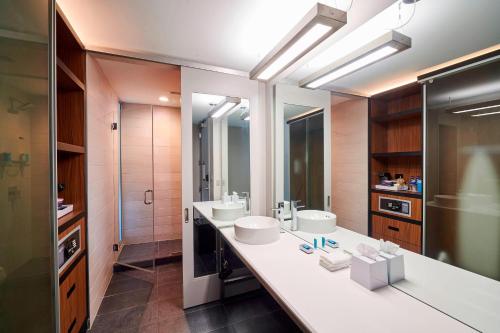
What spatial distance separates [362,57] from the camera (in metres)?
1.15

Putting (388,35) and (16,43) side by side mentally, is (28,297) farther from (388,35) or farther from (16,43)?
(388,35)

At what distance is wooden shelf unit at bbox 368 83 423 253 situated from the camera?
88cm

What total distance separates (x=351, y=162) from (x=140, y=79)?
7.54 feet

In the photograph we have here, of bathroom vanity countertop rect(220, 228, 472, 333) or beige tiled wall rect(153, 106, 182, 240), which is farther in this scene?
beige tiled wall rect(153, 106, 182, 240)

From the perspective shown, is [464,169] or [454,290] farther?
[454,290]

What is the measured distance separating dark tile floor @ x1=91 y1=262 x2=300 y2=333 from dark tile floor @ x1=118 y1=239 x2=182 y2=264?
0.43 metres

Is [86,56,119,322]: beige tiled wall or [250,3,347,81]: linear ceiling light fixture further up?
[250,3,347,81]: linear ceiling light fixture

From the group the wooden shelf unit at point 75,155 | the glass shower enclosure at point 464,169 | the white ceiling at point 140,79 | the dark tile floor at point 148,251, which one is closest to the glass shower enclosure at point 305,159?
the glass shower enclosure at point 464,169

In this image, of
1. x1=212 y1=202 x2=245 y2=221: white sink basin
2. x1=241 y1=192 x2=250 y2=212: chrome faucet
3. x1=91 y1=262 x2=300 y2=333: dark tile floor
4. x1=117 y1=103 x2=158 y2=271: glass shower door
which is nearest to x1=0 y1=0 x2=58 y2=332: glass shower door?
x1=91 y1=262 x2=300 y2=333: dark tile floor

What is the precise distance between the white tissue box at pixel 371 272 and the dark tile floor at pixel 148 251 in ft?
8.48

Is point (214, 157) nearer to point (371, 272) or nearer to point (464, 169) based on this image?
point (371, 272)

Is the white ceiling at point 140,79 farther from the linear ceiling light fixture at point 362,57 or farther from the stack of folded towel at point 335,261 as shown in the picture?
the stack of folded towel at point 335,261

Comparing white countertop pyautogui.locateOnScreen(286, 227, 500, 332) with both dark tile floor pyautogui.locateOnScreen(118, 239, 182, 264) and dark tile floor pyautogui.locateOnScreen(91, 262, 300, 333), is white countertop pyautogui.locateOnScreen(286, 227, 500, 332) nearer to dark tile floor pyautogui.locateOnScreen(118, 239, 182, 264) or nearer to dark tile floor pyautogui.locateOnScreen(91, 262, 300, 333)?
dark tile floor pyautogui.locateOnScreen(91, 262, 300, 333)

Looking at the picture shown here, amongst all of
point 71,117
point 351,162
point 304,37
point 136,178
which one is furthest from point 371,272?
point 136,178
